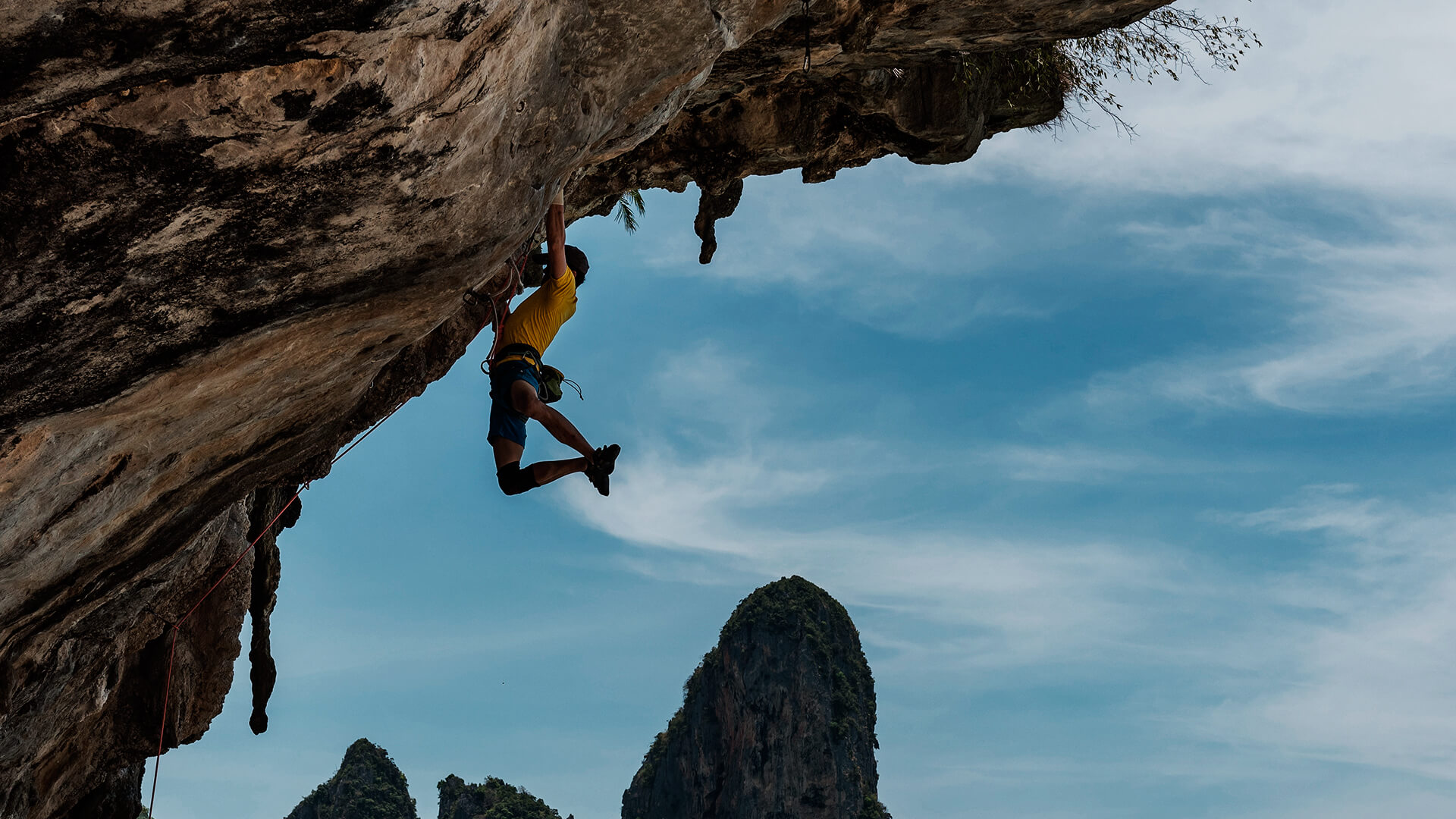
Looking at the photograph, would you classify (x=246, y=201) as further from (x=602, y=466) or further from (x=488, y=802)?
(x=488, y=802)

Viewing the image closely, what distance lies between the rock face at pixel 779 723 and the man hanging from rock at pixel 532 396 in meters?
62.8

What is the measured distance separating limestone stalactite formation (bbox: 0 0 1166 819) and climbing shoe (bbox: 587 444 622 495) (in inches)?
68.1

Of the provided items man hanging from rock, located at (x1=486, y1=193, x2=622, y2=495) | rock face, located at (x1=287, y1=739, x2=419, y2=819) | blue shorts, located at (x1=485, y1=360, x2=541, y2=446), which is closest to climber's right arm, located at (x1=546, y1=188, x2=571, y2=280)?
man hanging from rock, located at (x1=486, y1=193, x2=622, y2=495)

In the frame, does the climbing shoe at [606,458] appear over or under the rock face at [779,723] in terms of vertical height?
under

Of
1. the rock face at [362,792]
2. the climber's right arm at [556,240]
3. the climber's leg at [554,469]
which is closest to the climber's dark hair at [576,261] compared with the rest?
the climber's right arm at [556,240]

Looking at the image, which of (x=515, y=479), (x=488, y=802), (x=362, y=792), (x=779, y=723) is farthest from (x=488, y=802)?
(x=515, y=479)

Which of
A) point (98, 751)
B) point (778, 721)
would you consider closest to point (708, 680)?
point (778, 721)

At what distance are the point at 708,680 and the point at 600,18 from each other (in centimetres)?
7122

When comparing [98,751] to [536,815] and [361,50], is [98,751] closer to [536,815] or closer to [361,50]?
[361,50]

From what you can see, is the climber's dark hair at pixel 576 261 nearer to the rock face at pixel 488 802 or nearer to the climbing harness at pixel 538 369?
the climbing harness at pixel 538 369

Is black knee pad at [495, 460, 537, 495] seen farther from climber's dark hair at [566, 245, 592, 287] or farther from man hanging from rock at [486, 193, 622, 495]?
climber's dark hair at [566, 245, 592, 287]

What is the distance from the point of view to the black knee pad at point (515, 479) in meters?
8.62

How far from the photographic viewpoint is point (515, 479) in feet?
28.5

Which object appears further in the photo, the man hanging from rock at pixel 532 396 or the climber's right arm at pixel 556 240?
the man hanging from rock at pixel 532 396
